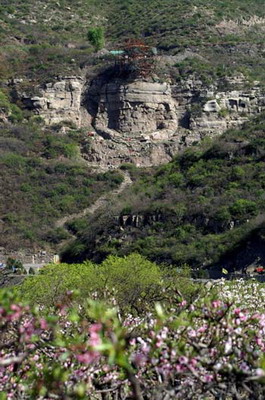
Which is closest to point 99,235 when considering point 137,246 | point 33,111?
point 137,246

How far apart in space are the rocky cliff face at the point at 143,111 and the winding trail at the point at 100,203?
9.63 feet

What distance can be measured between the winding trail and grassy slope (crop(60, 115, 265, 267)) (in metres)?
2.92

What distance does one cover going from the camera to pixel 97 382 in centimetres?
1100

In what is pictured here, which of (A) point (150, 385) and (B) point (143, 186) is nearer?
(A) point (150, 385)

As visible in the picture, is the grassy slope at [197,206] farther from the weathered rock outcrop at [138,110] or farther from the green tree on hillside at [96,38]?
the green tree on hillside at [96,38]

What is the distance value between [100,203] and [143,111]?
33.0ft

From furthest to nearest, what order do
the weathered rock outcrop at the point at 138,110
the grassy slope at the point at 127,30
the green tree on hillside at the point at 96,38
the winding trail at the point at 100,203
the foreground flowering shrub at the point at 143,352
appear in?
the green tree on hillside at the point at 96,38 → the grassy slope at the point at 127,30 → the weathered rock outcrop at the point at 138,110 → the winding trail at the point at 100,203 → the foreground flowering shrub at the point at 143,352

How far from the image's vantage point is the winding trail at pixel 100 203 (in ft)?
181

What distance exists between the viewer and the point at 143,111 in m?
64.8

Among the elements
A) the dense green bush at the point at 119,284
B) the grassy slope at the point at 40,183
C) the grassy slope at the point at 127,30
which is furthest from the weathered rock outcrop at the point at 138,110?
the dense green bush at the point at 119,284

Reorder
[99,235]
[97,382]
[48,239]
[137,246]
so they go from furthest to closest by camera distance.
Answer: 1. [48,239]
2. [99,235]
3. [137,246]
4. [97,382]

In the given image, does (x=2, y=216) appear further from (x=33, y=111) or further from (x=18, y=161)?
(x=33, y=111)

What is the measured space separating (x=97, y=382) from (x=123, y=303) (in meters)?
11.8

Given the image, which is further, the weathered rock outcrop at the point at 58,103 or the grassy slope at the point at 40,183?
the weathered rock outcrop at the point at 58,103
